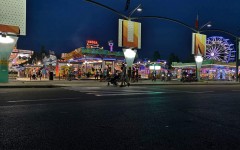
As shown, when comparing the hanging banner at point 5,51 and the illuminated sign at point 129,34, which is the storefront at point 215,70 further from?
the hanging banner at point 5,51

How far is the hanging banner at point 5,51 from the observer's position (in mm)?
24125

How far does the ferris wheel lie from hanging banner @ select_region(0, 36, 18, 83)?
184ft

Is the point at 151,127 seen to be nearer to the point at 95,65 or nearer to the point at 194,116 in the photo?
the point at 194,116

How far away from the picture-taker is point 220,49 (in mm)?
71875

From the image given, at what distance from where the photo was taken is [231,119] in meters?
7.50

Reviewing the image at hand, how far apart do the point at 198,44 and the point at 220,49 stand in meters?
35.5

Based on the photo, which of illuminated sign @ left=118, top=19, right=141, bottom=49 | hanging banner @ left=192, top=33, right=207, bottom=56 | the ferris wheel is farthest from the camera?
the ferris wheel

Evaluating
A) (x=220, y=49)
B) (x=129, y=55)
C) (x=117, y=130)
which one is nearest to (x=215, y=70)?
(x=220, y=49)

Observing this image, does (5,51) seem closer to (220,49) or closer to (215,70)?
(215,70)

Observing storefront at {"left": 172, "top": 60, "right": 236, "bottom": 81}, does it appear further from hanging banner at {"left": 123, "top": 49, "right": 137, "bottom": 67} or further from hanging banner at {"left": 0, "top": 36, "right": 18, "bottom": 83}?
hanging banner at {"left": 0, "top": 36, "right": 18, "bottom": 83}

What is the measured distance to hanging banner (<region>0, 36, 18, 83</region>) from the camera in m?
24.1

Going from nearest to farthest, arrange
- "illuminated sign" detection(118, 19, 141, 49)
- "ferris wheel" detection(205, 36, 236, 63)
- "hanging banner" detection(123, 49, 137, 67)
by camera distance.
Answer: "illuminated sign" detection(118, 19, 141, 49) < "hanging banner" detection(123, 49, 137, 67) < "ferris wheel" detection(205, 36, 236, 63)

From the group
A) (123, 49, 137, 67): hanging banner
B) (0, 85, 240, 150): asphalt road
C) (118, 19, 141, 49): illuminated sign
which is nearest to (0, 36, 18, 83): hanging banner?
(118, 19, 141, 49): illuminated sign

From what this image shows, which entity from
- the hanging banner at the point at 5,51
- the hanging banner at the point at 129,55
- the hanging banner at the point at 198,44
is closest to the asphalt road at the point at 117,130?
the hanging banner at the point at 5,51
